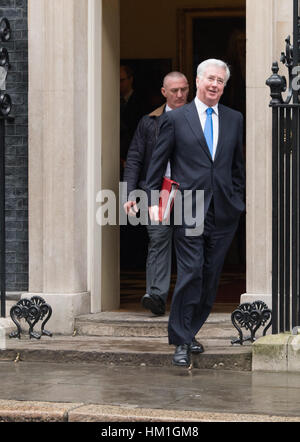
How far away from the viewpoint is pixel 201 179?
28.8 feet

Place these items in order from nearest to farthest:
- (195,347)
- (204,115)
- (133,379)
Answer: (133,379)
(204,115)
(195,347)

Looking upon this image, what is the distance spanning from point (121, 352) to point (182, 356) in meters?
0.56

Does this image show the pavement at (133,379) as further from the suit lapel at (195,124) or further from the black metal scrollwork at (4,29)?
the black metal scrollwork at (4,29)

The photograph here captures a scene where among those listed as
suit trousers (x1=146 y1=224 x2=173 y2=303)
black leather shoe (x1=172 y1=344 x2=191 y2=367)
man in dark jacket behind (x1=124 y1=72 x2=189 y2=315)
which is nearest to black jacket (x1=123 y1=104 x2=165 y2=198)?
man in dark jacket behind (x1=124 y1=72 x2=189 y2=315)

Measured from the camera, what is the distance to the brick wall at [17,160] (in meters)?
10.6

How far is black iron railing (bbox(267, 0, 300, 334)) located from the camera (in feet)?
29.1

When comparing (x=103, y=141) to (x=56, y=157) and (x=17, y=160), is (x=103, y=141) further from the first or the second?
(x=17, y=160)

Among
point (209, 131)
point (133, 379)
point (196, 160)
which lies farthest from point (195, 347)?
point (209, 131)

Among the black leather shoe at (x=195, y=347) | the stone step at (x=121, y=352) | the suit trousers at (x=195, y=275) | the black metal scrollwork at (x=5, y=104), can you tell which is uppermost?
the black metal scrollwork at (x=5, y=104)

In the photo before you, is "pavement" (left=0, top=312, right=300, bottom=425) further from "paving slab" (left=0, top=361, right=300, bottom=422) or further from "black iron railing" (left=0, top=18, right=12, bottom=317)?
"black iron railing" (left=0, top=18, right=12, bottom=317)

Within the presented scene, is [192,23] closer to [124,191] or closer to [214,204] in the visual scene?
[124,191]

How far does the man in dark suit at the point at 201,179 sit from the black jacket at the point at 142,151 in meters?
1.63

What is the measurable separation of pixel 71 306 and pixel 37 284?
384 mm

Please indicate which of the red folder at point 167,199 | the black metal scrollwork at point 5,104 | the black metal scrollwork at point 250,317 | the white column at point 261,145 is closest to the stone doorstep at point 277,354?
the black metal scrollwork at point 250,317
